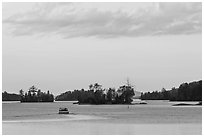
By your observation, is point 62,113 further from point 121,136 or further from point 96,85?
point 96,85

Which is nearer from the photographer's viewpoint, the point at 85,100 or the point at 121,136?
the point at 121,136

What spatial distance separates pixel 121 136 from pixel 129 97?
339 ft

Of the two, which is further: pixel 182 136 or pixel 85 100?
pixel 85 100

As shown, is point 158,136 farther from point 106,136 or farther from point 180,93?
point 180,93

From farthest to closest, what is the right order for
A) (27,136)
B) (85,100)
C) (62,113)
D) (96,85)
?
(85,100) < (96,85) < (62,113) < (27,136)

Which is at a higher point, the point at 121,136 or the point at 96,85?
the point at 96,85

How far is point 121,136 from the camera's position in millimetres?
28766

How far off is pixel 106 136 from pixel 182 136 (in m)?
4.02

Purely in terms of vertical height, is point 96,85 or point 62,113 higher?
point 96,85

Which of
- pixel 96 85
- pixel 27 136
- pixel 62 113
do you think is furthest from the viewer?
pixel 96 85

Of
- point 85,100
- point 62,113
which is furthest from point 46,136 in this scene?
point 85,100

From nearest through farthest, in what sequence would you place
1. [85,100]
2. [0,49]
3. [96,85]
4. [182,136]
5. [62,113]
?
[0,49], [182,136], [62,113], [96,85], [85,100]

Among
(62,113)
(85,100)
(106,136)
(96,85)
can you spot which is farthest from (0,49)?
(85,100)

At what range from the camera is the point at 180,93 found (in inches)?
5694
